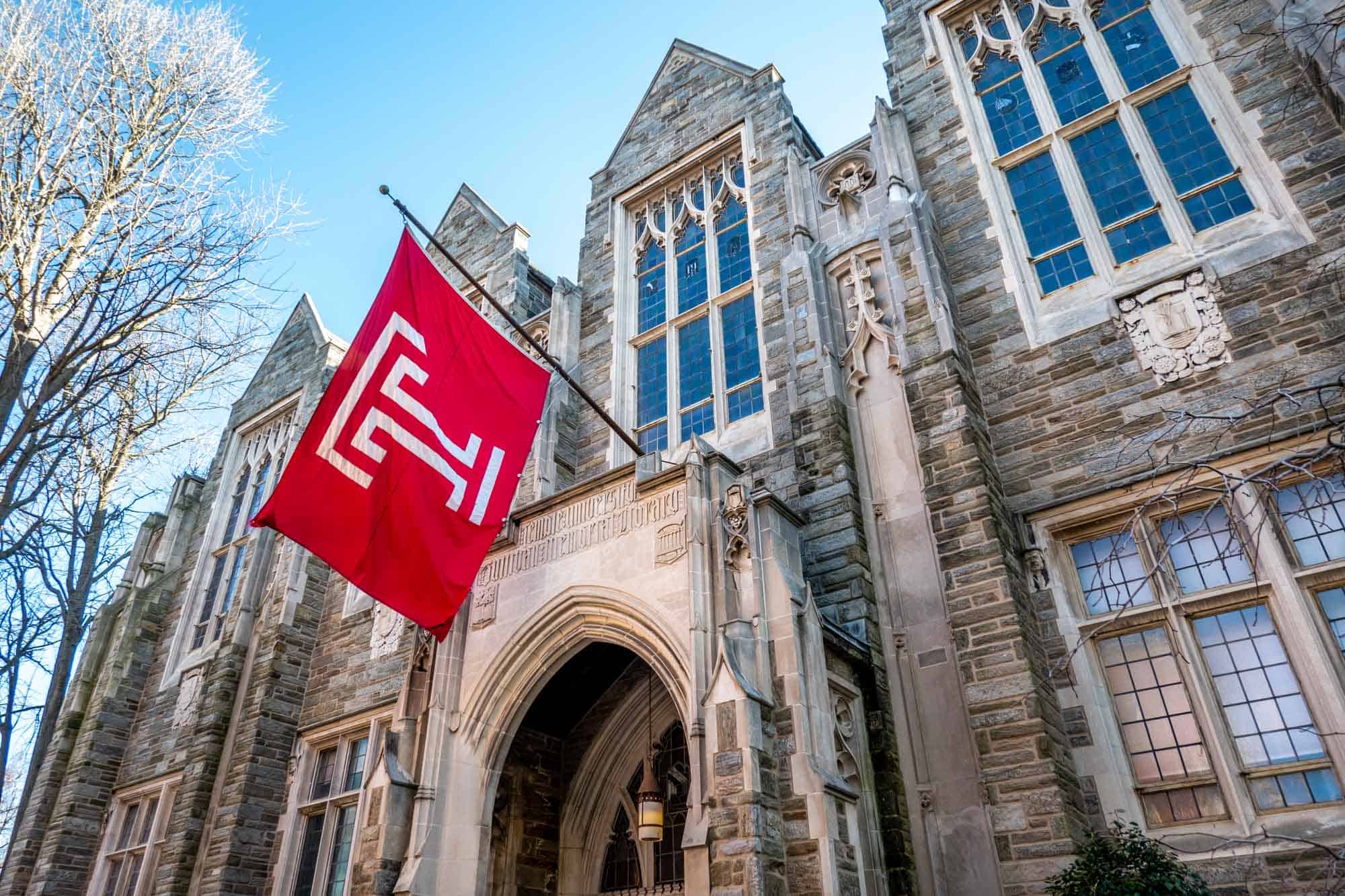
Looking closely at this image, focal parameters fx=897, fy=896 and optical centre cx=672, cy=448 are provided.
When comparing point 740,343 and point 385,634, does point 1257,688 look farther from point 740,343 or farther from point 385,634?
point 385,634

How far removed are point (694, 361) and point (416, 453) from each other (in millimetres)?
4722

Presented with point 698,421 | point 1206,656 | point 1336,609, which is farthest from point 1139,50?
point 1206,656

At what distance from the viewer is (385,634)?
12891mm

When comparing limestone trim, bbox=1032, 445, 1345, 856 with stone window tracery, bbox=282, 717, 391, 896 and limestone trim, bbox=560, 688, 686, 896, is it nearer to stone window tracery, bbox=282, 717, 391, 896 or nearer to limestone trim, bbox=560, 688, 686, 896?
limestone trim, bbox=560, 688, 686, 896

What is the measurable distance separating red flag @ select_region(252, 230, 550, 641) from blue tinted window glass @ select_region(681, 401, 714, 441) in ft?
8.51

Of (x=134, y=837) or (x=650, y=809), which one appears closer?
(x=650, y=809)

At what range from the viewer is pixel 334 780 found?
480 inches

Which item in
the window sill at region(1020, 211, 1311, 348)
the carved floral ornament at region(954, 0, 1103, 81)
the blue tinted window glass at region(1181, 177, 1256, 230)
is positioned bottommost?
the window sill at region(1020, 211, 1311, 348)

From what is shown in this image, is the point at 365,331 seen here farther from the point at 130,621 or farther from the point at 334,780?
A: the point at 130,621

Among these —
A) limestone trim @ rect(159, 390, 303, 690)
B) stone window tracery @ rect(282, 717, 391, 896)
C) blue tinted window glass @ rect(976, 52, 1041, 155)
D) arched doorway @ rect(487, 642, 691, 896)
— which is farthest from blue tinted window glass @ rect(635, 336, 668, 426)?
limestone trim @ rect(159, 390, 303, 690)

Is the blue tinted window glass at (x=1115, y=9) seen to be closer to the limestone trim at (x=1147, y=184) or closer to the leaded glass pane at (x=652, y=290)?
the limestone trim at (x=1147, y=184)

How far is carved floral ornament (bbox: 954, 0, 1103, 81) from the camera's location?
34.9ft

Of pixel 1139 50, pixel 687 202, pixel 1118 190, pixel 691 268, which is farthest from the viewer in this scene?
pixel 687 202

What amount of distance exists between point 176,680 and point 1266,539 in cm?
1650
